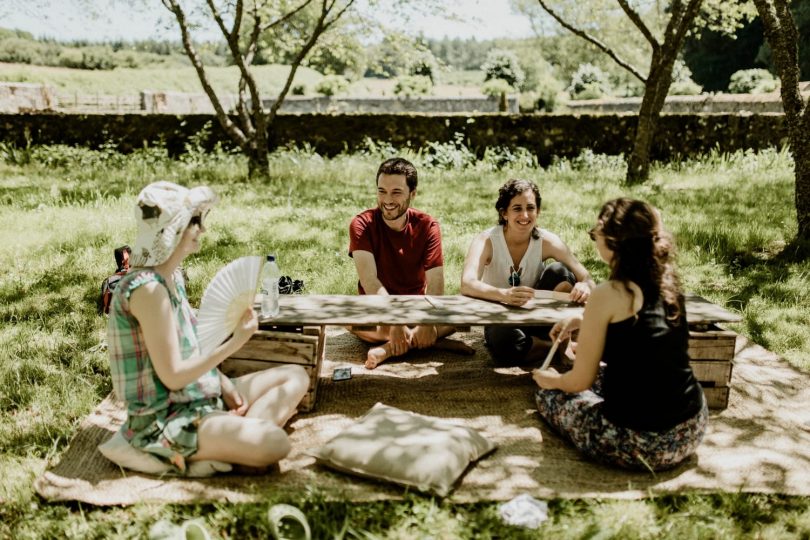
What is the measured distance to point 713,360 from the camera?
3.76 m

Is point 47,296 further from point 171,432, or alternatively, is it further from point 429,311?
point 429,311

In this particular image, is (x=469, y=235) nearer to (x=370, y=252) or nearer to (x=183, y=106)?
(x=370, y=252)

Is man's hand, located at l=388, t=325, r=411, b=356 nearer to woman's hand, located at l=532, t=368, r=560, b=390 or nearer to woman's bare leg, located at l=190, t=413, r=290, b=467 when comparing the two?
woman's hand, located at l=532, t=368, r=560, b=390

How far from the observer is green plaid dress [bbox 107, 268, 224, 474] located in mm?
2789

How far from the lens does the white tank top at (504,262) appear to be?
4.53m

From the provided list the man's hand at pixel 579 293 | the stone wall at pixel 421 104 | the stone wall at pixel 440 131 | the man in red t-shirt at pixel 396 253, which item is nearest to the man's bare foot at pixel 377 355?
the man in red t-shirt at pixel 396 253

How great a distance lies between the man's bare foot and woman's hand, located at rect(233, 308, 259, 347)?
5.07 feet

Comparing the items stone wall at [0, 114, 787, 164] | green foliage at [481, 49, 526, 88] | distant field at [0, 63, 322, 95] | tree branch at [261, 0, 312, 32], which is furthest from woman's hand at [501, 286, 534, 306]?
green foliage at [481, 49, 526, 88]

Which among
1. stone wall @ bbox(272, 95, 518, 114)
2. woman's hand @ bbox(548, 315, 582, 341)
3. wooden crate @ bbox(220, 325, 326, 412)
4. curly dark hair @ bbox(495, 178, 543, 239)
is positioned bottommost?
wooden crate @ bbox(220, 325, 326, 412)

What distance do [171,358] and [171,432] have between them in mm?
381

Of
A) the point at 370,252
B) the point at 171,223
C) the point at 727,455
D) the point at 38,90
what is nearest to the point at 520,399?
the point at 727,455

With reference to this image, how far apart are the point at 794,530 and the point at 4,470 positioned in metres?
3.56

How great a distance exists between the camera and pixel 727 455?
130 inches

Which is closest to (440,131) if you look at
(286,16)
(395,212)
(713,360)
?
(286,16)
